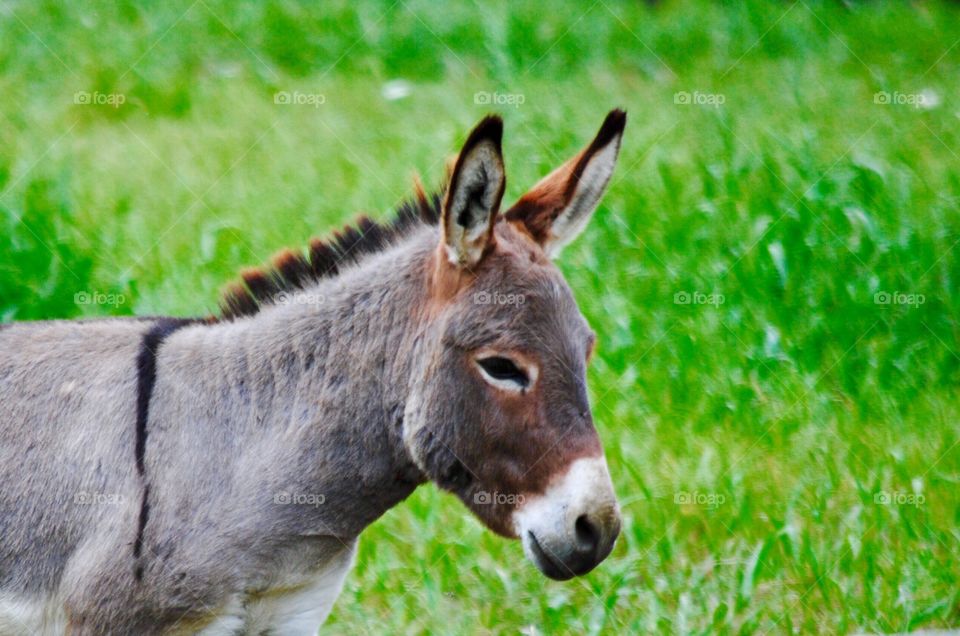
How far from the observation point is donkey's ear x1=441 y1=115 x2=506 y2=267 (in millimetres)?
3549

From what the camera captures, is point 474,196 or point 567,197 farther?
point 567,197

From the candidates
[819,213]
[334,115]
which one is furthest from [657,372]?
[334,115]

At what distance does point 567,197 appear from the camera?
13.3ft

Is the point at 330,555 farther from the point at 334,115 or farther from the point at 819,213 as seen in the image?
the point at 334,115

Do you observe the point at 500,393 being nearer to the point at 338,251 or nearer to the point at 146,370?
the point at 338,251

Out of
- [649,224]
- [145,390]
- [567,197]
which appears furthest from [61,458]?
[649,224]

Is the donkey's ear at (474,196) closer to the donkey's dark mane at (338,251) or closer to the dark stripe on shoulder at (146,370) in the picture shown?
the donkey's dark mane at (338,251)

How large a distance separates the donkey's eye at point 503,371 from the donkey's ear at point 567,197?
0.54 metres

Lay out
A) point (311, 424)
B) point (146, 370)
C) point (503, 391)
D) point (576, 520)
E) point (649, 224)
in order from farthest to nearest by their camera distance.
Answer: point (649, 224) < point (146, 370) < point (311, 424) < point (503, 391) < point (576, 520)

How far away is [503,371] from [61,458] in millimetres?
1429

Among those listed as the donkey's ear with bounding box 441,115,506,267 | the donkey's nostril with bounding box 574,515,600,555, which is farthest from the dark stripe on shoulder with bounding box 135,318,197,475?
the donkey's nostril with bounding box 574,515,600,555

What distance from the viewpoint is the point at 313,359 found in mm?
3928

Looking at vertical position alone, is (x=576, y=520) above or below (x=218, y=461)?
above

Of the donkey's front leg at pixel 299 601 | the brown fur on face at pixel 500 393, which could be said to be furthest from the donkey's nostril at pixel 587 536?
the donkey's front leg at pixel 299 601
